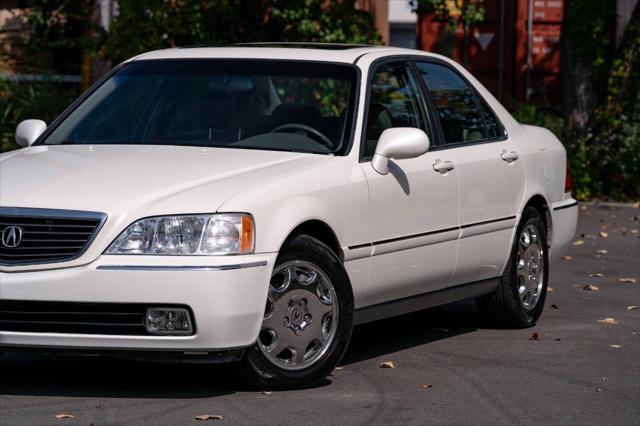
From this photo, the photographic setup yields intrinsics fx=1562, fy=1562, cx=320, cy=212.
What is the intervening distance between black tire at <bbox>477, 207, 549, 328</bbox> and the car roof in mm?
1395

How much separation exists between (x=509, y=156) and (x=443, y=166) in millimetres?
941

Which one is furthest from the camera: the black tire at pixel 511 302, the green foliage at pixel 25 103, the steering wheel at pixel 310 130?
the green foliage at pixel 25 103

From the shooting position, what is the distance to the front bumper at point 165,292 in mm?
6637

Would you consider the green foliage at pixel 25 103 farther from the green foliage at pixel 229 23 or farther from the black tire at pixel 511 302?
the black tire at pixel 511 302

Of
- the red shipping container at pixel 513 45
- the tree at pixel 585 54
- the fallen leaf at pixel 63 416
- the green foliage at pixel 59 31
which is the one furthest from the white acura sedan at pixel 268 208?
the red shipping container at pixel 513 45

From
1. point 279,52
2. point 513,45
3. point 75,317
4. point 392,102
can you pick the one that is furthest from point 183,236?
point 513,45

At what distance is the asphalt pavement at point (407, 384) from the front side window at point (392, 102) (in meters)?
1.22

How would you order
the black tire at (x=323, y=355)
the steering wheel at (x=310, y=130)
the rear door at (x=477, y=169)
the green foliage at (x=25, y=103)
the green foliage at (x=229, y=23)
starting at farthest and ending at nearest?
the green foliage at (x=25, y=103)
the green foliage at (x=229, y=23)
the rear door at (x=477, y=169)
the steering wheel at (x=310, y=130)
the black tire at (x=323, y=355)

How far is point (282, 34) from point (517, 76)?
7043mm

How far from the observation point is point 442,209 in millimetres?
8328

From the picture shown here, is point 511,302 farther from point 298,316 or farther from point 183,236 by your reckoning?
point 183,236

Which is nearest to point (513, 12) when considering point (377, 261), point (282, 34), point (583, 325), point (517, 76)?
point (517, 76)

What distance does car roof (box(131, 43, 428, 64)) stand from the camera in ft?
27.3

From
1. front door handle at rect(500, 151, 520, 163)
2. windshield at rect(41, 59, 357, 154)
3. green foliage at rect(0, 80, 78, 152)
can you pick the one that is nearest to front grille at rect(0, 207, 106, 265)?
windshield at rect(41, 59, 357, 154)
